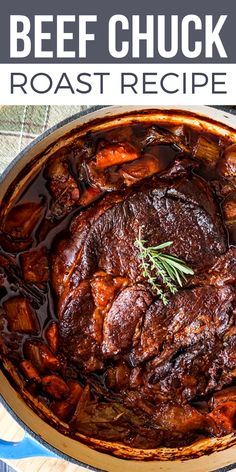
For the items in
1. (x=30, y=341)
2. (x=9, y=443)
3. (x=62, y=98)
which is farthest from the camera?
(x=62, y=98)

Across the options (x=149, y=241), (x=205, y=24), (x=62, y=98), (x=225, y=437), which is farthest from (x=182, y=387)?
(x=205, y=24)

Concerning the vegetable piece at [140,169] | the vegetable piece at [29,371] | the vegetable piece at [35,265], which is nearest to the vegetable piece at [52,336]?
the vegetable piece at [29,371]

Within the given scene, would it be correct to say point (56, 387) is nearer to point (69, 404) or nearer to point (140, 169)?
point (69, 404)

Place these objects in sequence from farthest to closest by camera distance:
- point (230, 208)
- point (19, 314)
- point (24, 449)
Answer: point (230, 208)
point (19, 314)
point (24, 449)

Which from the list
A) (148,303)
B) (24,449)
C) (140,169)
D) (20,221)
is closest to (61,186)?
(20,221)

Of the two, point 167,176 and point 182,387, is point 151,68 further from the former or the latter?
point 182,387

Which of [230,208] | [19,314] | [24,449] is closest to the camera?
[24,449]

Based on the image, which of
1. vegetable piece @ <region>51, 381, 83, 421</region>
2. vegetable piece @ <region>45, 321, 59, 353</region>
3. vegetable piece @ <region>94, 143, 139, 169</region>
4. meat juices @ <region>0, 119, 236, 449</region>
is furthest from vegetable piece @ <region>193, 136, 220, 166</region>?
vegetable piece @ <region>51, 381, 83, 421</region>
